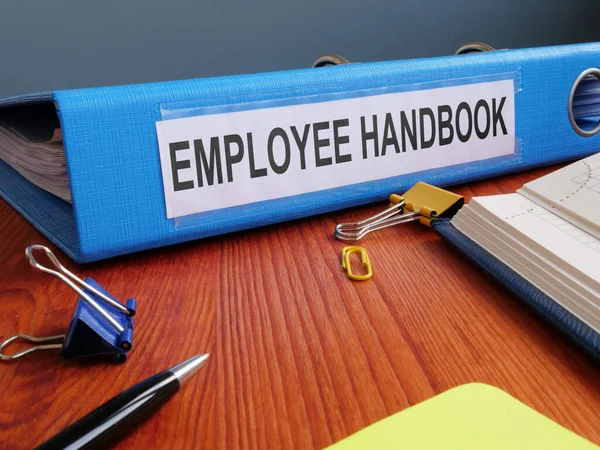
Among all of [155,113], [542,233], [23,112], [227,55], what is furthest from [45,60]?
[542,233]

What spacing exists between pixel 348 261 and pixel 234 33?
2.58 ft

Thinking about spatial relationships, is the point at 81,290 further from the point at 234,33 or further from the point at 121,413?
the point at 234,33

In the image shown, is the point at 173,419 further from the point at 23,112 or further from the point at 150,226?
the point at 23,112

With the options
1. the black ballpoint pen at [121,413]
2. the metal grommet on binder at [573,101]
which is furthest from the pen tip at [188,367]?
the metal grommet on binder at [573,101]

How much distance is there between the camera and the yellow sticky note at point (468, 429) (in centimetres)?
24

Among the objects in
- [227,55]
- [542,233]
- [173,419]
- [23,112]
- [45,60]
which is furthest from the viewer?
[227,55]

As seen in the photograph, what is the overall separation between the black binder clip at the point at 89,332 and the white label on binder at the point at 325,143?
0.42 ft

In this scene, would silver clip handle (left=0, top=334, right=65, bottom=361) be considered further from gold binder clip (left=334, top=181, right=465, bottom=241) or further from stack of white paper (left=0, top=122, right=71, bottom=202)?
gold binder clip (left=334, top=181, right=465, bottom=241)

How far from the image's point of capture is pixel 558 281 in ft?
1.15

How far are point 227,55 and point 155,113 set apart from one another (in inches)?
28.0

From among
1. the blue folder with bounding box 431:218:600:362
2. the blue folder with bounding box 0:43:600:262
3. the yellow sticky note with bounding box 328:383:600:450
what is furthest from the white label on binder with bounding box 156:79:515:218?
the yellow sticky note with bounding box 328:383:600:450

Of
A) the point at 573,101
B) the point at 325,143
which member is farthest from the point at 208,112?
the point at 573,101

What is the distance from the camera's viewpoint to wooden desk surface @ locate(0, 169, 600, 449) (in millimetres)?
276

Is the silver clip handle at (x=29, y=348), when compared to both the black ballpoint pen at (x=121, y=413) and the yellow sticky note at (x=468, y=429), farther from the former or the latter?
the yellow sticky note at (x=468, y=429)
